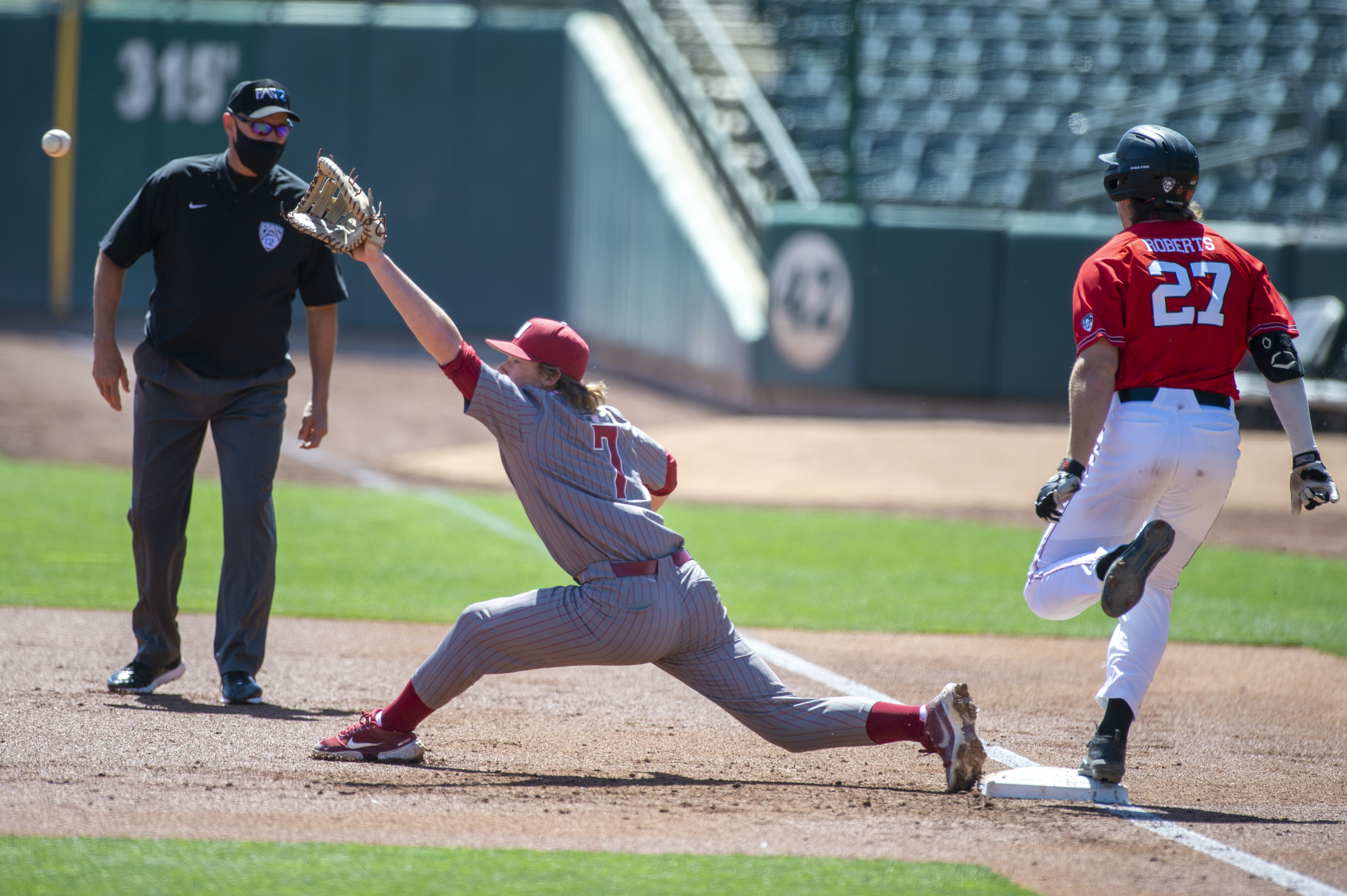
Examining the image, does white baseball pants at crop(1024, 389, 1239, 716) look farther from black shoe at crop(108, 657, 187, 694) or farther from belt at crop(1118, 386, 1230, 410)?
black shoe at crop(108, 657, 187, 694)

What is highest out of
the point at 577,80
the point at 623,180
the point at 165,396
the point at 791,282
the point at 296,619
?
the point at 577,80

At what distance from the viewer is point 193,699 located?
15.0 feet

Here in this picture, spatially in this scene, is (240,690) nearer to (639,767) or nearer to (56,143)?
(639,767)

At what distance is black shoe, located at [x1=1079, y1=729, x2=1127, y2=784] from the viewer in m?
3.66

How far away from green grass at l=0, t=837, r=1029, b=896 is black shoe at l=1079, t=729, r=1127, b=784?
81 cm

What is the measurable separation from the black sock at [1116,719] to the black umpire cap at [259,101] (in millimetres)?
3106

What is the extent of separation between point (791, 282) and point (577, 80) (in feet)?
18.4

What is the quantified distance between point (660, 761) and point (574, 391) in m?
1.20

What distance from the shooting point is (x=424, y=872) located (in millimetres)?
2836

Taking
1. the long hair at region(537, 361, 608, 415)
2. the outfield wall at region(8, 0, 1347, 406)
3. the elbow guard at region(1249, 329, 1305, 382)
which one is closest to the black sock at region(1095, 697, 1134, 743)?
the elbow guard at region(1249, 329, 1305, 382)

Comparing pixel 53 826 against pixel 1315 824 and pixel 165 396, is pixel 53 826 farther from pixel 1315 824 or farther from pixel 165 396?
pixel 1315 824

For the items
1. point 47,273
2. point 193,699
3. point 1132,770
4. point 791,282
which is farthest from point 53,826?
point 47,273

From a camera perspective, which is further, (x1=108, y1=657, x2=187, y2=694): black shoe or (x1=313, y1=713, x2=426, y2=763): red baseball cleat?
(x1=108, y1=657, x2=187, y2=694): black shoe

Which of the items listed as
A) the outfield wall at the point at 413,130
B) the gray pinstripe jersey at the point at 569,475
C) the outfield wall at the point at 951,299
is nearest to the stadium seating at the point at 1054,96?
the outfield wall at the point at 951,299
